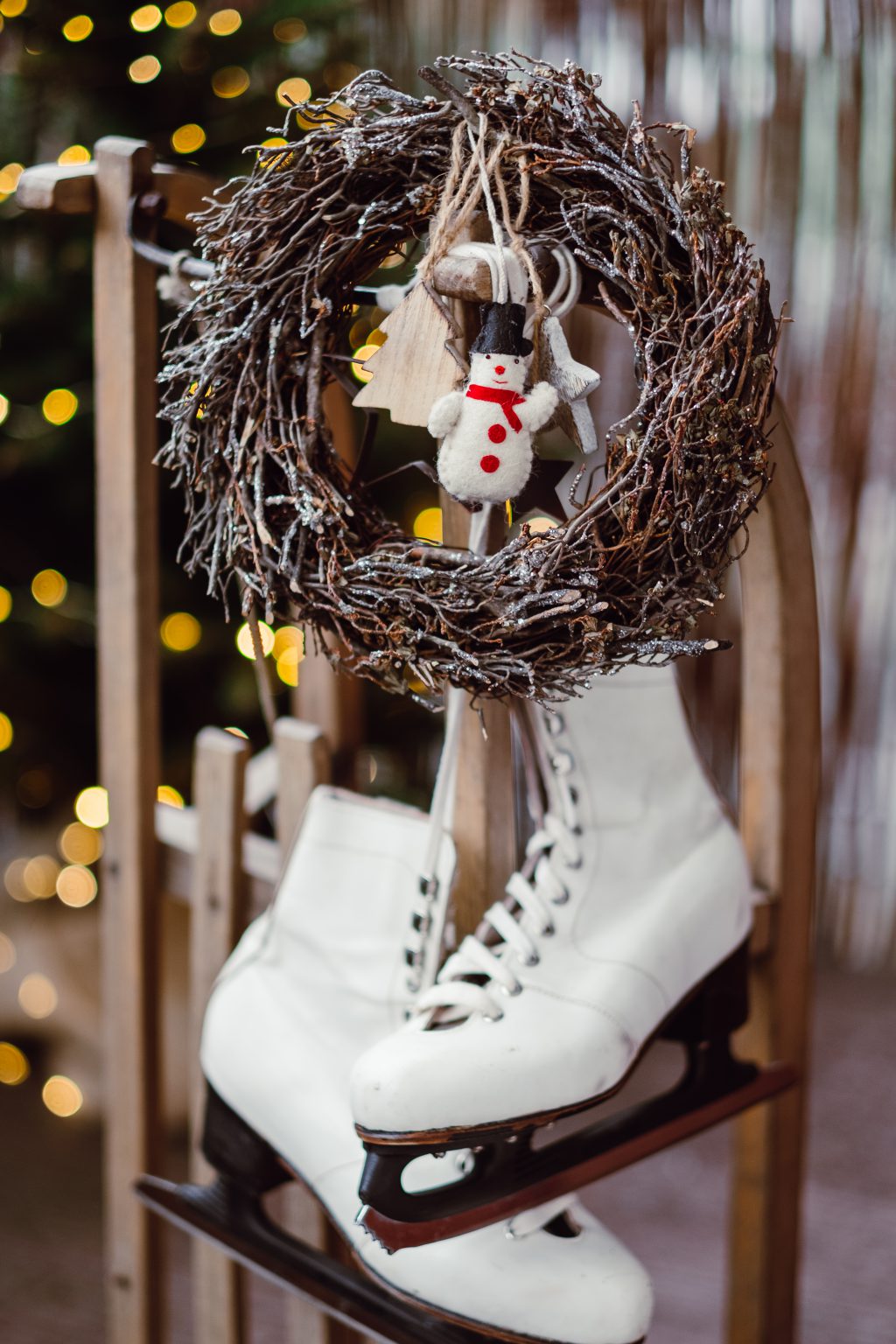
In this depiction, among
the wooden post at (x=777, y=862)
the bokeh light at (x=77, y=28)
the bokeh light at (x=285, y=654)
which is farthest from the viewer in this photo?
the bokeh light at (x=285, y=654)

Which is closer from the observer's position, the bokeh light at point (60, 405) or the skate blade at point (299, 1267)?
the skate blade at point (299, 1267)

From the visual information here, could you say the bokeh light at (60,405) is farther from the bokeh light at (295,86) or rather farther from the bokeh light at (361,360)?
the bokeh light at (361,360)

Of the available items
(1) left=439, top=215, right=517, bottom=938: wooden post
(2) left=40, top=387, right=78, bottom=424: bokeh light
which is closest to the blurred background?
(2) left=40, top=387, right=78, bottom=424: bokeh light

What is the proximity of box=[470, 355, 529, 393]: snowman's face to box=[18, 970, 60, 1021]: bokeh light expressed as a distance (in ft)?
4.51

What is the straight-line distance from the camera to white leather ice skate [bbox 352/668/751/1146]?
1.78ft

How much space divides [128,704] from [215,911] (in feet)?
0.55

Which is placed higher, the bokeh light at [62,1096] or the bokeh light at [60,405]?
the bokeh light at [60,405]

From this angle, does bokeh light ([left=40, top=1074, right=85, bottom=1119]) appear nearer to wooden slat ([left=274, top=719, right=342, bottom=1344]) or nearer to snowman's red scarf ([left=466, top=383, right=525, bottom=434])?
wooden slat ([left=274, top=719, right=342, bottom=1344])

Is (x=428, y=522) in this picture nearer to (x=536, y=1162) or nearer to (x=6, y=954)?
(x=6, y=954)

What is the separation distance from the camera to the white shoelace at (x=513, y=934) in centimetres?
58

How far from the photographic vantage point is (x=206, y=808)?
3.01ft

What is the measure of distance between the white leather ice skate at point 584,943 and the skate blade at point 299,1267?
0.14 m

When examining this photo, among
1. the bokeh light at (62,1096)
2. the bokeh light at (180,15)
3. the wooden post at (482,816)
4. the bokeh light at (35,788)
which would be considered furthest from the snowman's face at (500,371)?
the bokeh light at (62,1096)

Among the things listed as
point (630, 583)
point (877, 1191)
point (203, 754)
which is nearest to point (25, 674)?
point (203, 754)
